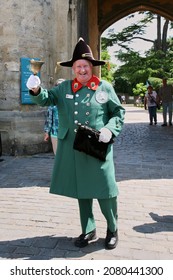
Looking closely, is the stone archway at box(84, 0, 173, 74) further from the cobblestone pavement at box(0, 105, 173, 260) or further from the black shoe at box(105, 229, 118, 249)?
the black shoe at box(105, 229, 118, 249)

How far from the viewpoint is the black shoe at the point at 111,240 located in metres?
3.14

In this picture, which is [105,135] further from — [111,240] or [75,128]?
[111,240]

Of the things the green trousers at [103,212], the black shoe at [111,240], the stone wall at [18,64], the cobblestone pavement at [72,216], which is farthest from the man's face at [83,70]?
A: the stone wall at [18,64]

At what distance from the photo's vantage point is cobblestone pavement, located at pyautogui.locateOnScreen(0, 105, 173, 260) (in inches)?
122

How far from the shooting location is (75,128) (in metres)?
3.02

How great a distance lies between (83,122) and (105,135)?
0.28 metres

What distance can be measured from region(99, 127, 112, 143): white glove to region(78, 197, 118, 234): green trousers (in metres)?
0.56

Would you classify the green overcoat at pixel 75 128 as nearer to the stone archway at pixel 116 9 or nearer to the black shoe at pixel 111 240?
the black shoe at pixel 111 240

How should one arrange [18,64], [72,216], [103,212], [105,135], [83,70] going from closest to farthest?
[105,135] < [83,70] < [103,212] < [72,216] < [18,64]

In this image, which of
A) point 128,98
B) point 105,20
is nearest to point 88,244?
point 105,20

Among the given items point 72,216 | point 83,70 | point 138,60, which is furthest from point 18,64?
point 138,60

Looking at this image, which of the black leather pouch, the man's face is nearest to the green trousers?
the black leather pouch
